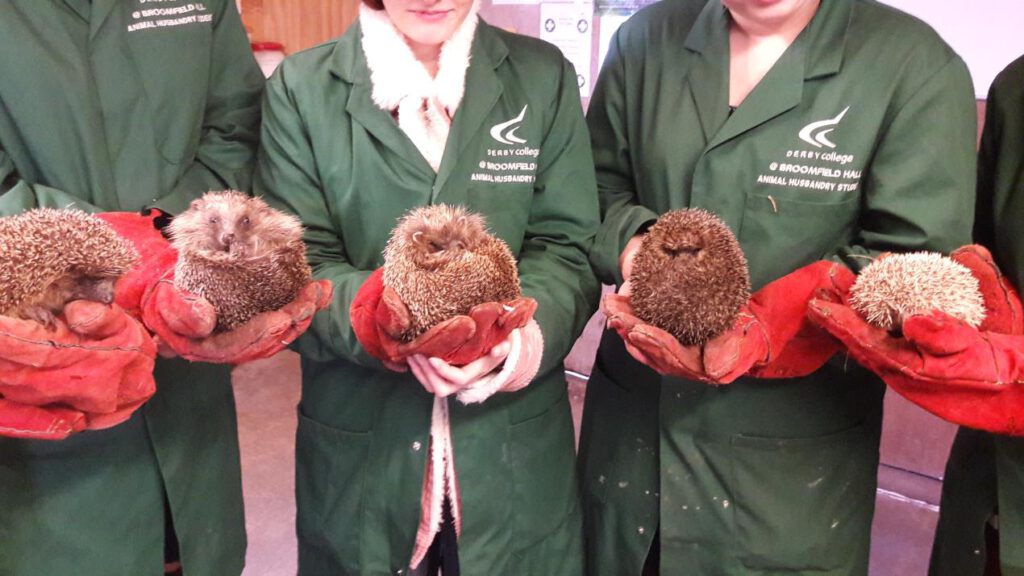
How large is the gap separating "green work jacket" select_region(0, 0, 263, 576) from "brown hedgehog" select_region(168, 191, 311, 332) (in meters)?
0.22

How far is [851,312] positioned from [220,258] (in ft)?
2.67

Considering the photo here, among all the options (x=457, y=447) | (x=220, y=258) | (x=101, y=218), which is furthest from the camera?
(x=457, y=447)

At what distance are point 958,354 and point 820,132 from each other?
15.2 inches

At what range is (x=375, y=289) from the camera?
3.53 feet

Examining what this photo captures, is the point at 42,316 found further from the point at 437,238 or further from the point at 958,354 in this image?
the point at 958,354

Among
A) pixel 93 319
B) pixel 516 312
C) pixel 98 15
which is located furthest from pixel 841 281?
pixel 98 15

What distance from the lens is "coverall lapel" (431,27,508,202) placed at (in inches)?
47.6

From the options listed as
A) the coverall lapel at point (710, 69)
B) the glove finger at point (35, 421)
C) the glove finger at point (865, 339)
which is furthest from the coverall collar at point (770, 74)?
the glove finger at point (35, 421)

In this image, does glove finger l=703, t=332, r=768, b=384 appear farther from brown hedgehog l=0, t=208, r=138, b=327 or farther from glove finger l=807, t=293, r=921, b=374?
brown hedgehog l=0, t=208, r=138, b=327

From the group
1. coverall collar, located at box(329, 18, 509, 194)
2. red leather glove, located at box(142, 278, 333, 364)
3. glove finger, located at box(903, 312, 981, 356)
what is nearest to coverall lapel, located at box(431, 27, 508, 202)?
coverall collar, located at box(329, 18, 509, 194)

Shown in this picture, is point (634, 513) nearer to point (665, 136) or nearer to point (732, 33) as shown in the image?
point (665, 136)

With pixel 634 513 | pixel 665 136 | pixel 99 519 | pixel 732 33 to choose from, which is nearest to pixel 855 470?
pixel 634 513

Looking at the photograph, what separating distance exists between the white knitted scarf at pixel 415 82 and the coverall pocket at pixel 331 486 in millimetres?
468

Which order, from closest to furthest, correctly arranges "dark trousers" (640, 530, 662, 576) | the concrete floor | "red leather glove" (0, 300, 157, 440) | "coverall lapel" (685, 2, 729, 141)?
"red leather glove" (0, 300, 157, 440) → "coverall lapel" (685, 2, 729, 141) → "dark trousers" (640, 530, 662, 576) → the concrete floor
